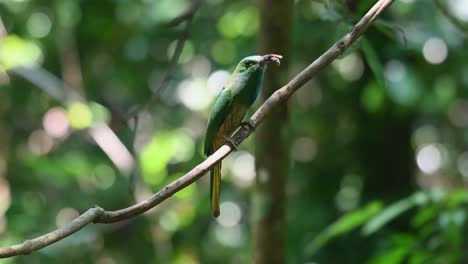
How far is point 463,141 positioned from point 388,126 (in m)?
2.31

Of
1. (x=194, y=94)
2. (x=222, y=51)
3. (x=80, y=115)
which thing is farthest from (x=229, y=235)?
(x=80, y=115)

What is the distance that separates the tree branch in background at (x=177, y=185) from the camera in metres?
Answer: 1.44

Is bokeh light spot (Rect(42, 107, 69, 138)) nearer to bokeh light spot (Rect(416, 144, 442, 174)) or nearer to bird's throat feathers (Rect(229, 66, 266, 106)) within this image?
bokeh light spot (Rect(416, 144, 442, 174))

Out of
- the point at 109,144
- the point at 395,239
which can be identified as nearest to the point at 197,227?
the point at 109,144

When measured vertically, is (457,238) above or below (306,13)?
below

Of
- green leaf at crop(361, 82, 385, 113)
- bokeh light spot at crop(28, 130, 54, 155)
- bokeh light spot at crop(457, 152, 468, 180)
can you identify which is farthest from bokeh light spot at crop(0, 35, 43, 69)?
bokeh light spot at crop(457, 152, 468, 180)

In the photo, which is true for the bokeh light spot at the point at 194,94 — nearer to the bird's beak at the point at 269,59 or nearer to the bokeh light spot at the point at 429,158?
the bokeh light spot at the point at 429,158

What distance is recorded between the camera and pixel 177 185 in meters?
1.57

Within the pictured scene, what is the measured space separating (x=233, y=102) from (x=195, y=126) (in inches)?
131

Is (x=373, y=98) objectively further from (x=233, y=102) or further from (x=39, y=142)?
(x=39, y=142)

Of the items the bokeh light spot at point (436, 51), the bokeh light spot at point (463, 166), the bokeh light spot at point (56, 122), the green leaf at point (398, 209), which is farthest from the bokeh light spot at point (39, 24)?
the bokeh light spot at point (463, 166)

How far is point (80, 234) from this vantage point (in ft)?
13.9

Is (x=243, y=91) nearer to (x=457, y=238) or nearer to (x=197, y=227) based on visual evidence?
(x=457, y=238)

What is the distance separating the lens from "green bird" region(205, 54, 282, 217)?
7.24 feet
